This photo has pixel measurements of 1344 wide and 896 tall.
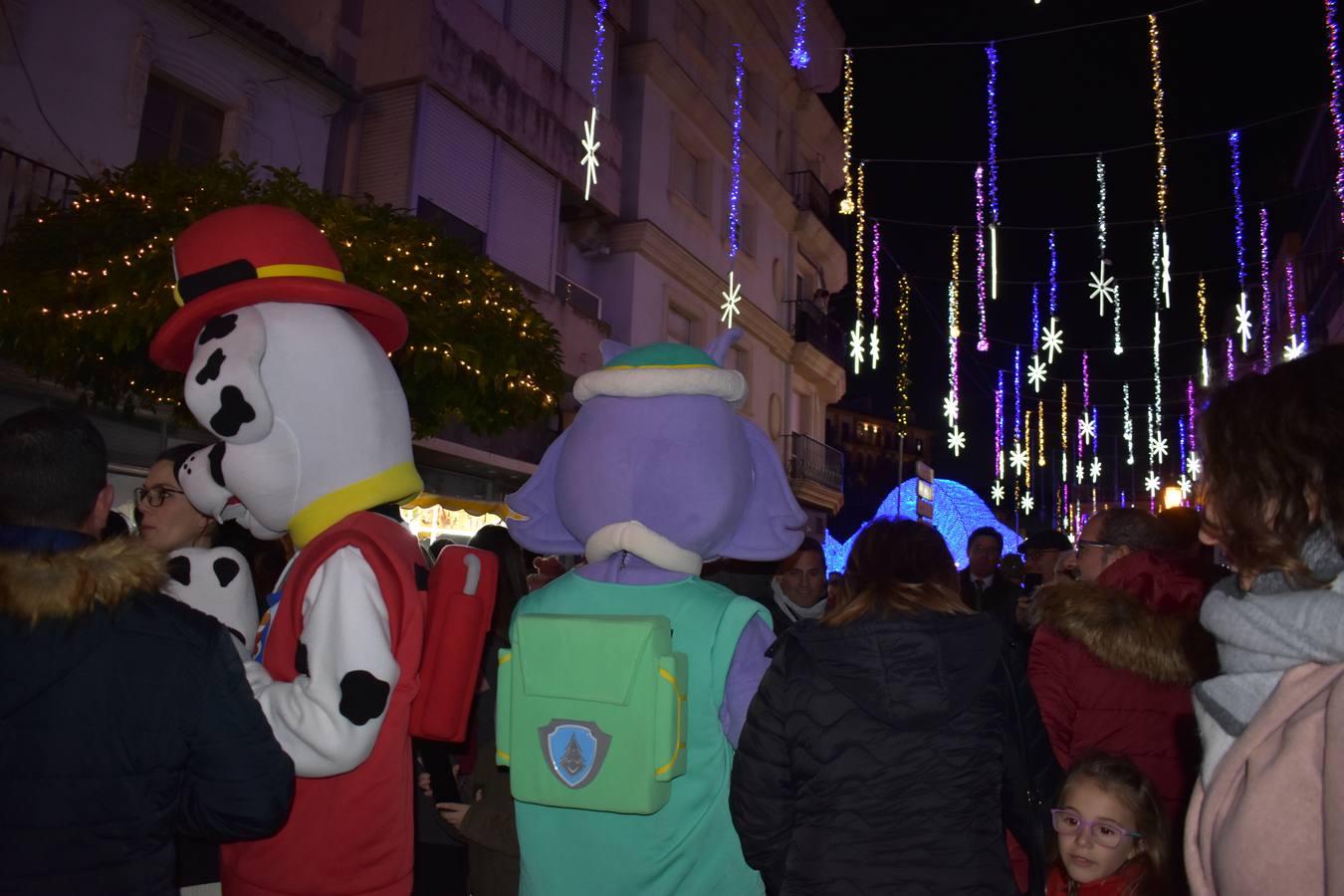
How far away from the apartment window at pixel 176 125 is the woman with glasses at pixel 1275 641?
1152 cm

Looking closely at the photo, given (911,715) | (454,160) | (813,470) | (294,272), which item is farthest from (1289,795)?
(813,470)

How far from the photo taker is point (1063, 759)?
13.2 feet

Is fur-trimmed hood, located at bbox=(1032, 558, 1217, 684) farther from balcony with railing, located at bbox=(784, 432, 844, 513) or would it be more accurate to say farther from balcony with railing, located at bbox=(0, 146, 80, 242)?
→ balcony with railing, located at bbox=(784, 432, 844, 513)

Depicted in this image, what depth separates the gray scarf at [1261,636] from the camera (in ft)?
5.27

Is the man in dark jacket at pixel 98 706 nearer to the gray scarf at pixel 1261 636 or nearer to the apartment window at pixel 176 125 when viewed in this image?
the gray scarf at pixel 1261 636

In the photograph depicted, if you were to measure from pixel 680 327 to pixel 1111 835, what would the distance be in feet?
56.5

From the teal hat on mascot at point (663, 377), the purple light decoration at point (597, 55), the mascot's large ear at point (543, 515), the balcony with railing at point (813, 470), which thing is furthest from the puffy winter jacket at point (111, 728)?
the balcony with railing at point (813, 470)

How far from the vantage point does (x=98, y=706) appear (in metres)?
2.21

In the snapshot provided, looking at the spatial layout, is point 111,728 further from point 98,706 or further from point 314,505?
point 314,505

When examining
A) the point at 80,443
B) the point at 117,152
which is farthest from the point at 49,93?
the point at 80,443

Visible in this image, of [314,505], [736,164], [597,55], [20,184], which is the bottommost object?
[314,505]

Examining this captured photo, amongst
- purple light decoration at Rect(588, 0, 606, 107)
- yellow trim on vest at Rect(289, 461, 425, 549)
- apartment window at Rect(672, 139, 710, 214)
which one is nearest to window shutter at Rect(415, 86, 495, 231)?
purple light decoration at Rect(588, 0, 606, 107)

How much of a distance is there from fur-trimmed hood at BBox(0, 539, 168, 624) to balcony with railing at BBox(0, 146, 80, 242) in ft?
27.9

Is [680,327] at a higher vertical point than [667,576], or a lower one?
higher
